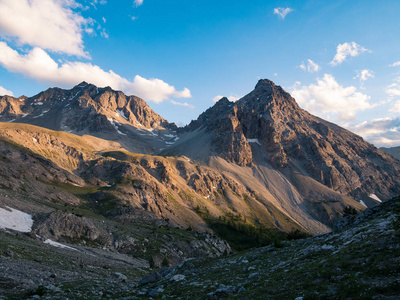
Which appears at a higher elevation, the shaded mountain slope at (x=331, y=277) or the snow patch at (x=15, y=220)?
Answer: the snow patch at (x=15, y=220)

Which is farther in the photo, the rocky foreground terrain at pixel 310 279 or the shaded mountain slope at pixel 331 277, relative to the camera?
the rocky foreground terrain at pixel 310 279

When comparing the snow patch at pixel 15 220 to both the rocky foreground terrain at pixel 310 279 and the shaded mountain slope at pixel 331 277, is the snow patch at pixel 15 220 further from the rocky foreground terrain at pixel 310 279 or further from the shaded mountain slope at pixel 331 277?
the shaded mountain slope at pixel 331 277

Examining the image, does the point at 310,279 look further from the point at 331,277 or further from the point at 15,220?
the point at 15,220

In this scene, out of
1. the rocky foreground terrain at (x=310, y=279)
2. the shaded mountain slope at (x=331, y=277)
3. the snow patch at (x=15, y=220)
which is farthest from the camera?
the snow patch at (x=15, y=220)

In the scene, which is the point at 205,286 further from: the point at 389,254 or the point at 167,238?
the point at 167,238

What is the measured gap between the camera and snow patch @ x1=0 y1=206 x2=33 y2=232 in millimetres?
47500

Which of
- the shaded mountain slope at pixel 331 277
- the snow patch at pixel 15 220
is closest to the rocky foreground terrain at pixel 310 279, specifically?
the shaded mountain slope at pixel 331 277

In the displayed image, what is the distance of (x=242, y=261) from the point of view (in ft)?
85.3

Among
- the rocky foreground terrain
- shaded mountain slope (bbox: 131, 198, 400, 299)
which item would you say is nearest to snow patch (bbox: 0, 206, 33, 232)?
the rocky foreground terrain

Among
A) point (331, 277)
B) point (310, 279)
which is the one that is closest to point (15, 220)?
point (310, 279)

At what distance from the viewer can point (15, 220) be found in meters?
52.4

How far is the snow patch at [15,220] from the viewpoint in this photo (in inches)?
1870

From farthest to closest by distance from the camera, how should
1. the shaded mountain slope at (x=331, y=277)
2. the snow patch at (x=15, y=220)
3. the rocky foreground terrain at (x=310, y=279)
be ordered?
the snow patch at (x=15, y=220)
the rocky foreground terrain at (x=310, y=279)
the shaded mountain slope at (x=331, y=277)

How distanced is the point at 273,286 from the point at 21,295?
15.6 m
